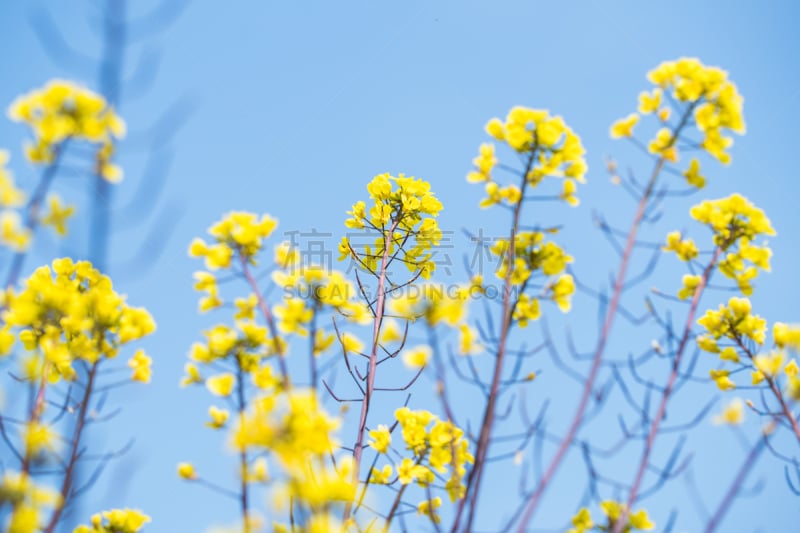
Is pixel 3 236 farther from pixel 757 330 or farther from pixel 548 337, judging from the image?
pixel 757 330

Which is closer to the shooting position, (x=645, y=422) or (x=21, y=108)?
(x=21, y=108)

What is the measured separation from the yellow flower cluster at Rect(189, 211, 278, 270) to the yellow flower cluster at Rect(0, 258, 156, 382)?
0.52 meters

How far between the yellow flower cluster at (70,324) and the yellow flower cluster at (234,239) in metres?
0.52

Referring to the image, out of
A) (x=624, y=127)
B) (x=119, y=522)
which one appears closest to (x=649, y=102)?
(x=624, y=127)

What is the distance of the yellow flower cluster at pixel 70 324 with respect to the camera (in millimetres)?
2354

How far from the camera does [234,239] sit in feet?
7.71

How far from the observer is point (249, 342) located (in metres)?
2.23

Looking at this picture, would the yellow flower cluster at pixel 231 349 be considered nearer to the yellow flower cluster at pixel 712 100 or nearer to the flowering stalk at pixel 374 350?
the flowering stalk at pixel 374 350

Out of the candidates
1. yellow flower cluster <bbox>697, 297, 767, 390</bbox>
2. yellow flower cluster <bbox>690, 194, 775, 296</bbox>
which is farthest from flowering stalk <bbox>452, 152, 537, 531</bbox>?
yellow flower cluster <bbox>697, 297, 767, 390</bbox>

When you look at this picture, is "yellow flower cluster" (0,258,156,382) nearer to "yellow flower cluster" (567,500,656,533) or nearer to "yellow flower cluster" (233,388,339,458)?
"yellow flower cluster" (233,388,339,458)

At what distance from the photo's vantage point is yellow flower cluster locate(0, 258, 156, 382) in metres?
2.35

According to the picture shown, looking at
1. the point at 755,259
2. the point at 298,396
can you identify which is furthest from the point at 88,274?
the point at 755,259

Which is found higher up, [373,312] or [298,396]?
[373,312]

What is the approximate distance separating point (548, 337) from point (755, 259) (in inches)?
63.0
